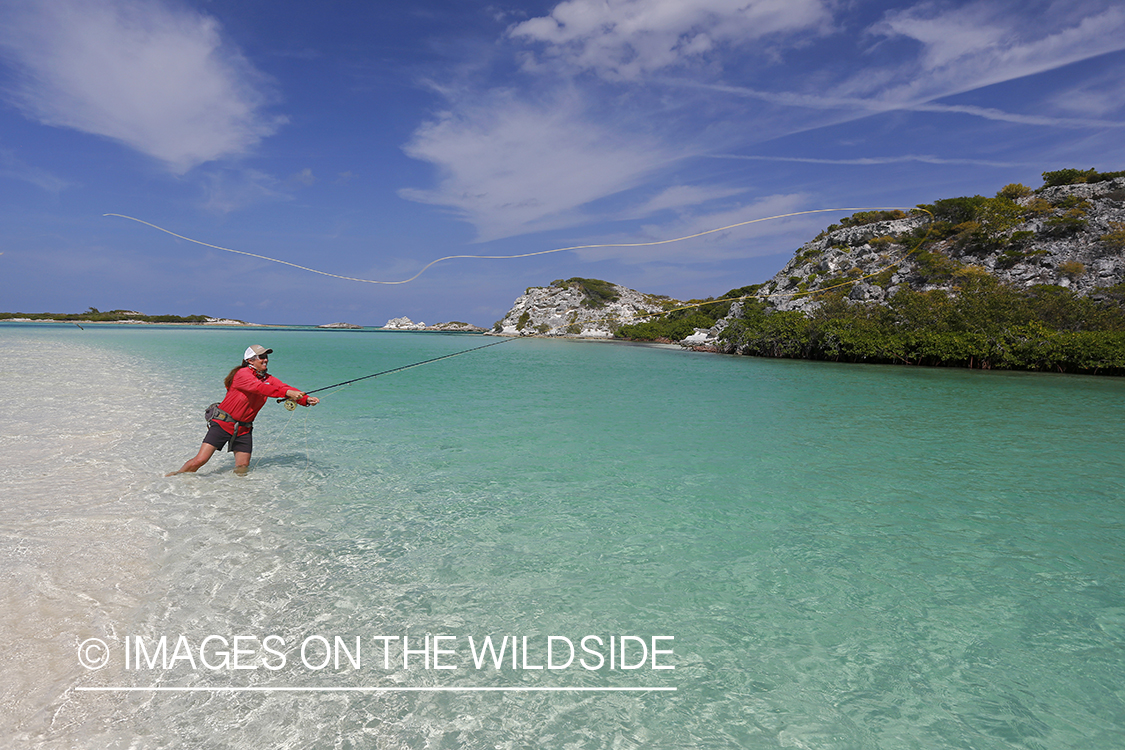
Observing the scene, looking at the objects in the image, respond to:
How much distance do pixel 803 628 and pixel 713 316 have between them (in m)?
105

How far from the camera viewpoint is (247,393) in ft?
29.0

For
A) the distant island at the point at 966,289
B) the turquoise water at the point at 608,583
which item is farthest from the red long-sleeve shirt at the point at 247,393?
the distant island at the point at 966,289

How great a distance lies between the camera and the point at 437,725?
3801 mm

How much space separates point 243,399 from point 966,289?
174 ft

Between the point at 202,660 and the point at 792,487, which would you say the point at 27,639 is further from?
the point at 792,487

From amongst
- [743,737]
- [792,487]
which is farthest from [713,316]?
[743,737]

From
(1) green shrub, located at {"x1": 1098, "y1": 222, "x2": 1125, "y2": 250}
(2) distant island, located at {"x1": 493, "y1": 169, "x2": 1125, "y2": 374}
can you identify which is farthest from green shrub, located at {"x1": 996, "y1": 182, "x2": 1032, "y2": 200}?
(1) green shrub, located at {"x1": 1098, "y1": 222, "x2": 1125, "y2": 250}

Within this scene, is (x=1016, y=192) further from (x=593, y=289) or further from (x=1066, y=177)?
(x=593, y=289)

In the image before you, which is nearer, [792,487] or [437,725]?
[437,725]

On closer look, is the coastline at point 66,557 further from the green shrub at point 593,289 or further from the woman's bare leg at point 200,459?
the green shrub at point 593,289

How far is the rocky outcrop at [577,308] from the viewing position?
15088cm

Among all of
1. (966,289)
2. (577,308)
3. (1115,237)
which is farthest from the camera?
(577,308)

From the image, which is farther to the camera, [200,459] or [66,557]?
[200,459]

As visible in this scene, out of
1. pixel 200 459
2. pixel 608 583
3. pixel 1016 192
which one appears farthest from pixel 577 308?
pixel 608 583
